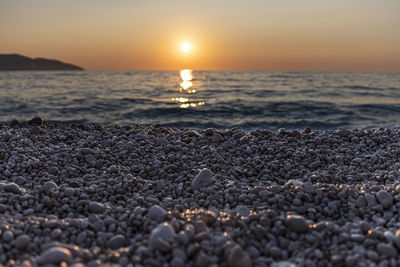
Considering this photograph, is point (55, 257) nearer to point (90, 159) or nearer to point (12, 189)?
point (12, 189)

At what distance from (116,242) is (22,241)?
1.88 ft

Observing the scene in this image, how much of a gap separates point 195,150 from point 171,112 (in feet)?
23.0

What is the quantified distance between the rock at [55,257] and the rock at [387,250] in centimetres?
178

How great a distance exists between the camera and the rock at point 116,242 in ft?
6.55

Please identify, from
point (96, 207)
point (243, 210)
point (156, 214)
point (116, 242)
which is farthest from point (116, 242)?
point (243, 210)

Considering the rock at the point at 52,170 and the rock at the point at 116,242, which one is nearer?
the rock at the point at 116,242

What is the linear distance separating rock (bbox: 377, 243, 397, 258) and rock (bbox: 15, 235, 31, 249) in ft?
7.11

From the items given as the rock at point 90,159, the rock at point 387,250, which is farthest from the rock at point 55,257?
the rock at point 90,159

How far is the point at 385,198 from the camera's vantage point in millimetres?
2518

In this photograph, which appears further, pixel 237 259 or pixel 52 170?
pixel 52 170

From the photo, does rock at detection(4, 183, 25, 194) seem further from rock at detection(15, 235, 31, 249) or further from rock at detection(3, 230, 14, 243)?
rock at detection(15, 235, 31, 249)

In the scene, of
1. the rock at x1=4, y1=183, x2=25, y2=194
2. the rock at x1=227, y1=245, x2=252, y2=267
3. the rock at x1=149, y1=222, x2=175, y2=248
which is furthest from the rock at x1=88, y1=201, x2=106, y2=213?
the rock at x1=227, y1=245, x2=252, y2=267

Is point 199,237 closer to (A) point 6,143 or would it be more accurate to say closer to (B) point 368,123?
(A) point 6,143

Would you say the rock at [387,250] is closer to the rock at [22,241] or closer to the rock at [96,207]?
the rock at [96,207]
